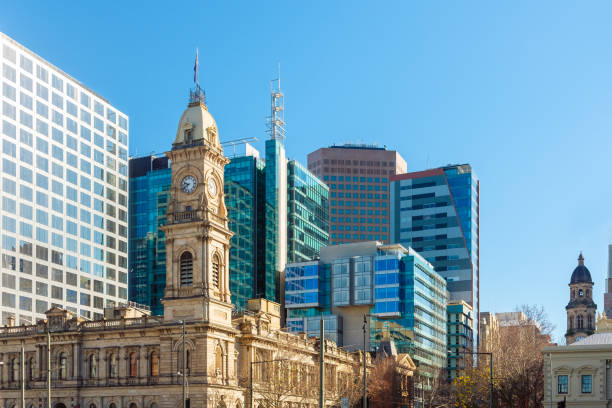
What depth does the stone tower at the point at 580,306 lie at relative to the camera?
600 ft

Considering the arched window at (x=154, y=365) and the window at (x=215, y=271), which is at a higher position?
the window at (x=215, y=271)

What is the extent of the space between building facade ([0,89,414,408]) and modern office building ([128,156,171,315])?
77487 mm

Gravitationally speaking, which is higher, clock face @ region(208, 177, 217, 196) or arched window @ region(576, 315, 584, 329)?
clock face @ region(208, 177, 217, 196)

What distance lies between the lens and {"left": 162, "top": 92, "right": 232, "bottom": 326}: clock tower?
8519 cm

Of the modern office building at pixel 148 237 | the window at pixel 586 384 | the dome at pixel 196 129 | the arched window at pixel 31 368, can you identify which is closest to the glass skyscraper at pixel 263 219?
the modern office building at pixel 148 237

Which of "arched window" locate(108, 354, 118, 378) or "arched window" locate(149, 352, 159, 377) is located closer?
"arched window" locate(149, 352, 159, 377)

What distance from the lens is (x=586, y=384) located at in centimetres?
7912

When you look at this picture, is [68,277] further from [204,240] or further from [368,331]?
[204,240]

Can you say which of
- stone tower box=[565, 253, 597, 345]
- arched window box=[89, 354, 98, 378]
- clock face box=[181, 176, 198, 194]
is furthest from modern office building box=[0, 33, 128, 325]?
stone tower box=[565, 253, 597, 345]

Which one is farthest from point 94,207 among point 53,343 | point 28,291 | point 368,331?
point 53,343

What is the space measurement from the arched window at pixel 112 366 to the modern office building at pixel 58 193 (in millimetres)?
37694

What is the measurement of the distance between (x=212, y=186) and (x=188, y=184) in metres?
2.50

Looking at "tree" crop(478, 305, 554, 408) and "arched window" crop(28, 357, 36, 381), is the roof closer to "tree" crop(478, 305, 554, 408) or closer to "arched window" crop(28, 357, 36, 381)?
"tree" crop(478, 305, 554, 408)

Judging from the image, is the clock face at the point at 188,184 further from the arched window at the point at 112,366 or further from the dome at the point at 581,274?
the dome at the point at 581,274
